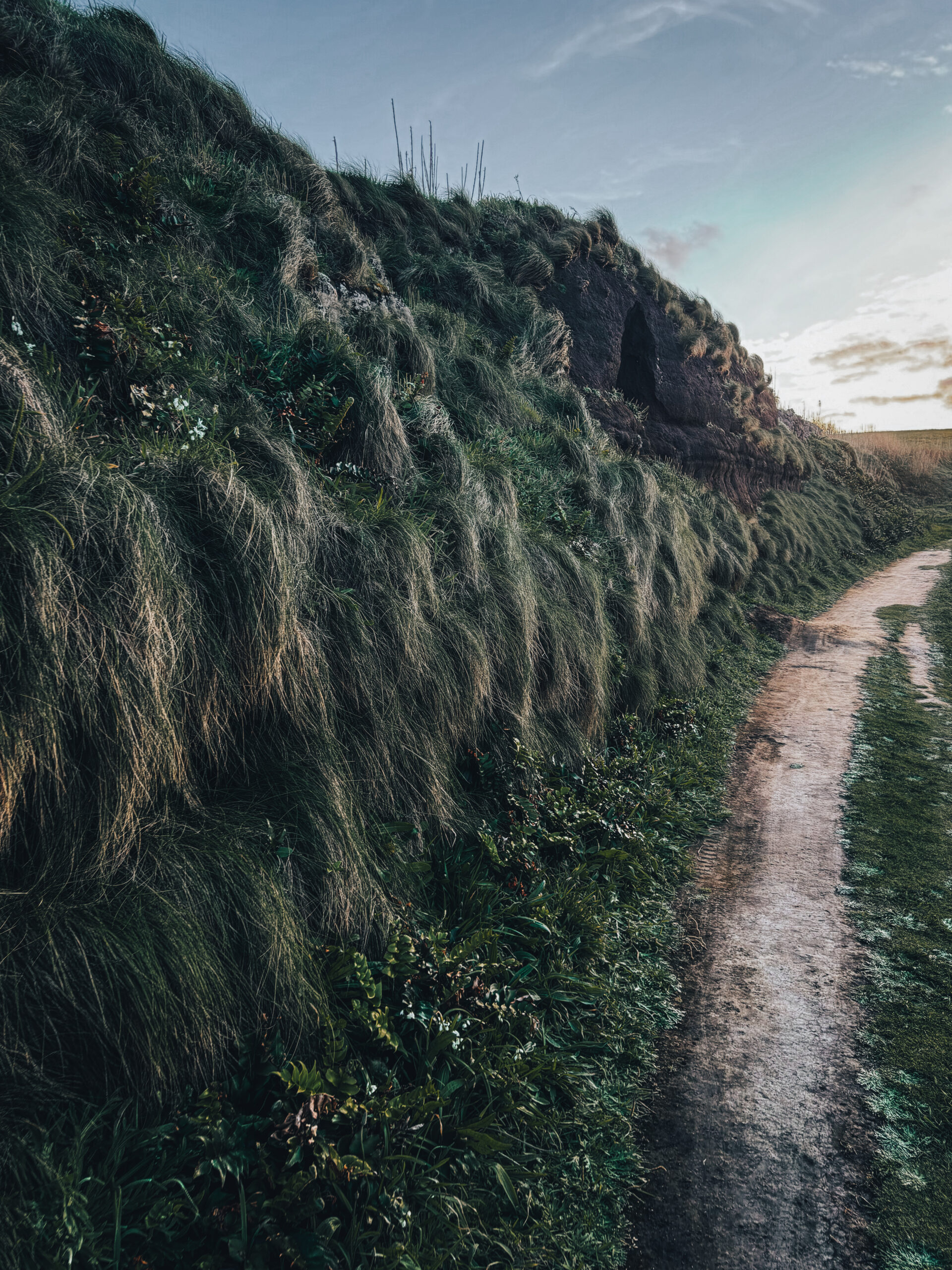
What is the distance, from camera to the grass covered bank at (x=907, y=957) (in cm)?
233

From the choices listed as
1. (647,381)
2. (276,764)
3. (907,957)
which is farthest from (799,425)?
(276,764)

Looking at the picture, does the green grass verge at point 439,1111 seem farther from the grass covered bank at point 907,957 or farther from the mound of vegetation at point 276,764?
the grass covered bank at point 907,957

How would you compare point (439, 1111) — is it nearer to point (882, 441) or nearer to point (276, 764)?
point (276, 764)

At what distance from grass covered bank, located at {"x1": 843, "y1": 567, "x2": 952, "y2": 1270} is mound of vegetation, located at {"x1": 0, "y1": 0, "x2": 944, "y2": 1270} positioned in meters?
0.97

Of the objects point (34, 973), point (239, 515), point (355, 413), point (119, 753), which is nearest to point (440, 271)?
point (355, 413)

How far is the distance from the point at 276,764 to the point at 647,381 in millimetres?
12808

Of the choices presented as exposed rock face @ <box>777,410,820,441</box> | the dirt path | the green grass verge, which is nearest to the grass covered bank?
the dirt path

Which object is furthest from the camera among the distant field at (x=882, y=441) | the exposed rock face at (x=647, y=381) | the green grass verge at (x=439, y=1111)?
the distant field at (x=882, y=441)

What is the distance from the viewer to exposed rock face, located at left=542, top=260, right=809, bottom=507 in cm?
1221

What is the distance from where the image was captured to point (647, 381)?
13.3 metres

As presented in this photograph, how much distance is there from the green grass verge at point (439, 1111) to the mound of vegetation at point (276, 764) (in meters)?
0.02

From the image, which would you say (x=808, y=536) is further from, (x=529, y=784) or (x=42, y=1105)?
(x=42, y=1105)

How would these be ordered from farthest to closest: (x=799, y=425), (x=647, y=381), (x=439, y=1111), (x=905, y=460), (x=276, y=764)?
(x=905, y=460) < (x=799, y=425) < (x=647, y=381) < (x=276, y=764) < (x=439, y=1111)

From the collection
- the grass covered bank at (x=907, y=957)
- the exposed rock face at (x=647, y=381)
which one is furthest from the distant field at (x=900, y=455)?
the grass covered bank at (x=907, y=957)
